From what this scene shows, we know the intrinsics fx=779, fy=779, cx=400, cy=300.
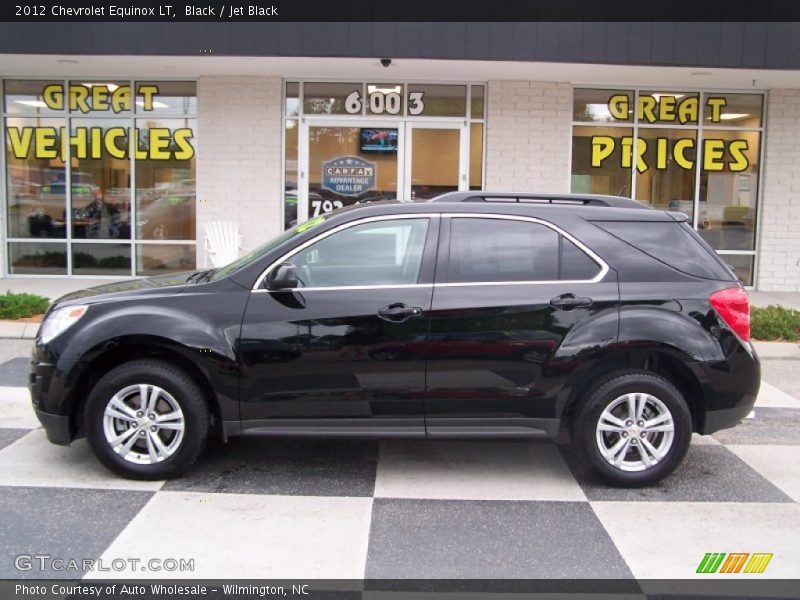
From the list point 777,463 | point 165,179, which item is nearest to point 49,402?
point 777,463

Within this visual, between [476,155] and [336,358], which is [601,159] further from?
[336,358]

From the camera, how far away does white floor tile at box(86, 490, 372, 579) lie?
12.5 feet

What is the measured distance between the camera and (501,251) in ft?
16.4

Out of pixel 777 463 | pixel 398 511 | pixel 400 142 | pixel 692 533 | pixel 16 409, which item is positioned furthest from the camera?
pixel 400 142

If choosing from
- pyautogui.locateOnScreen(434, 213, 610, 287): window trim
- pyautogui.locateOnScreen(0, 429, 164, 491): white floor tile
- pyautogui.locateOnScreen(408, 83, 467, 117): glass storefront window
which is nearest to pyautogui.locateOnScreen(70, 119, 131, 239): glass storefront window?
pyautogui.locateOnScreen(408, 83, 467, 117): glass storefront window

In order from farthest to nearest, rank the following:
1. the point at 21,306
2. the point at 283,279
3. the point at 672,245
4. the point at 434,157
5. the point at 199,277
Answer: the point at 434,157
the point at 21,306
the point at 199,277
the point at 672,245
the point at 283,279

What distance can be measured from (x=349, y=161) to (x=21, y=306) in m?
5.59

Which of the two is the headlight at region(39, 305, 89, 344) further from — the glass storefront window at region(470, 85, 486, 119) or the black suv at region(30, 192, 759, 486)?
the glass storefront window at region(470, 85, 486, 119)

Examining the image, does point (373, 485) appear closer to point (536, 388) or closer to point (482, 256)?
point (536, 388)

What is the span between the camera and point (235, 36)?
435 inches

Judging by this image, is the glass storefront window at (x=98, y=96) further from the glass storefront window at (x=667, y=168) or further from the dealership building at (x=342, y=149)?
the glass storefront window at (x=667, y=168)

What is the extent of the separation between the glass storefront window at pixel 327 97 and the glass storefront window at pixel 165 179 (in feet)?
6.58

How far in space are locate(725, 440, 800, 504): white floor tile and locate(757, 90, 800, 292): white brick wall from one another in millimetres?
8548
